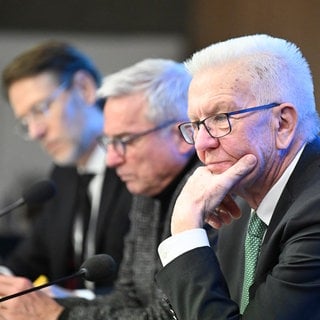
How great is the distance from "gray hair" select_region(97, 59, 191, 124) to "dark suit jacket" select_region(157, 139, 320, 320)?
754 millimetres

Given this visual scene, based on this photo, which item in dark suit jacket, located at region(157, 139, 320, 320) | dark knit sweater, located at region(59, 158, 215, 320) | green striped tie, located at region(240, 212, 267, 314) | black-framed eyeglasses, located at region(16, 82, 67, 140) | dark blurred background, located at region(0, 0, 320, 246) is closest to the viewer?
dark suit jacket, located at region(157, 139, 320, 320)

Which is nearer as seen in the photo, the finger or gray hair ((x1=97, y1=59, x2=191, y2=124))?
the finger

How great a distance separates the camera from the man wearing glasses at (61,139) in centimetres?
307

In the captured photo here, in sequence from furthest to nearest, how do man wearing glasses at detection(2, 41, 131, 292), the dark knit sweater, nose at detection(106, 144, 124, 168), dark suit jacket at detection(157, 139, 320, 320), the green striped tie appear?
man wearing glasses at detection(2, 41, 131, 292) → nose at detection(106, 144, 124, 168) → the dark knit sweater → the green striped tie → dark suit jacket at detection(157, 139, 320, 320)

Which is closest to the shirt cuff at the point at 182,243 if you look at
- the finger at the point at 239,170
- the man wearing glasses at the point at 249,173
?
the man wearing glasses at the point at 249,173

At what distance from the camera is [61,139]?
3.25m

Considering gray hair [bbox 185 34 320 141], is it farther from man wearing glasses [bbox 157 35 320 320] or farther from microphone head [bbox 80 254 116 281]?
microphone head [bbox 80 254 116 281]

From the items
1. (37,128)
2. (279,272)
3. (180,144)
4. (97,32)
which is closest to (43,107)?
(37,128)

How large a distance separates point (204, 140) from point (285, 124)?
16 cm

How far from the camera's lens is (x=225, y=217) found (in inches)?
74.9

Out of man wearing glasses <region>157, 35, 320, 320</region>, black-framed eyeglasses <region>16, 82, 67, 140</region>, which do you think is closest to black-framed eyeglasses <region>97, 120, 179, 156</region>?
man wearing glasses <region>157, 35, 320, 320</region>

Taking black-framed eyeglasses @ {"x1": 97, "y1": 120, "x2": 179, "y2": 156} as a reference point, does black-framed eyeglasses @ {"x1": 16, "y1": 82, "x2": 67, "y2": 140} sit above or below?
below

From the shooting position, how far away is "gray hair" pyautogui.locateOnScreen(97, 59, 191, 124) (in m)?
2.51

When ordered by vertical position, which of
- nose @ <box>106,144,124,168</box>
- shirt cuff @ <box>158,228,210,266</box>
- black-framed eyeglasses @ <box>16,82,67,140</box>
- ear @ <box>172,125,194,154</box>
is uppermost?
shirt cuff @ <box>158,228,210,266</box>
